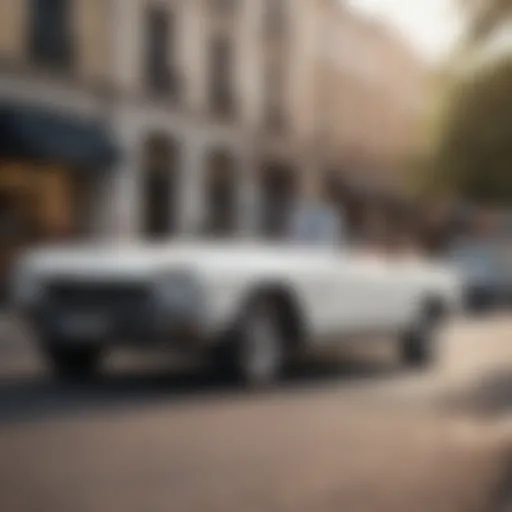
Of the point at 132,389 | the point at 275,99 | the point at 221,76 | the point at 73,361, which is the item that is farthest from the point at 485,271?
the point at 132,389

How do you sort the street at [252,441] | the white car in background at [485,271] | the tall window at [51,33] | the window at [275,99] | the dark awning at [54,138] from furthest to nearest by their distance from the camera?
the white car in background at [485,271]
the dark awning at [54,138]
the tall window at [51,33]
the window at [275,99]
the street at [252,441]

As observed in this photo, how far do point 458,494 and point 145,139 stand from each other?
455 inches

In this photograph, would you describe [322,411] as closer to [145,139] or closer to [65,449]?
[65,449]

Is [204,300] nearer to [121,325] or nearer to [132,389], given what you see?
[121,325]

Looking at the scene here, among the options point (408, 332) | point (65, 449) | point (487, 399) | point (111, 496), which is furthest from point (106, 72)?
point (111, 496)

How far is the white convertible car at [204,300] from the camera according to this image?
709cm

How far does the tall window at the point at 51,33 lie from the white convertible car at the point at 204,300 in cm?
307

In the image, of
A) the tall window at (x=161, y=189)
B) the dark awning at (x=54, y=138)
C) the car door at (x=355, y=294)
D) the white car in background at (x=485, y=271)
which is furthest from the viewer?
the white car in background at (x=485, y=271)

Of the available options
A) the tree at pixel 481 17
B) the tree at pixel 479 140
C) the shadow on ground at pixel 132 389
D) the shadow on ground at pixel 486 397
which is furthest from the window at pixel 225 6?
the shadow on ground at pixel 486 397

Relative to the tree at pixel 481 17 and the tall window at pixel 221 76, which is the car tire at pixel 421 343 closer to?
the tall window at pixel 221 76

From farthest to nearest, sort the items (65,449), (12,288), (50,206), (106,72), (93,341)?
(50,206), (106,72), (12,288), (93,341), (65,449)

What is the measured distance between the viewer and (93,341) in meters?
7.41

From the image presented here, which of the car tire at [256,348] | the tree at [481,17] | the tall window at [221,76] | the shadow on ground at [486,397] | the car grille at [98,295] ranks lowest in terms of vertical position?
the shadow on ground at [486,397]

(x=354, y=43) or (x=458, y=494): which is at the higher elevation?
(x=354, y=43)
